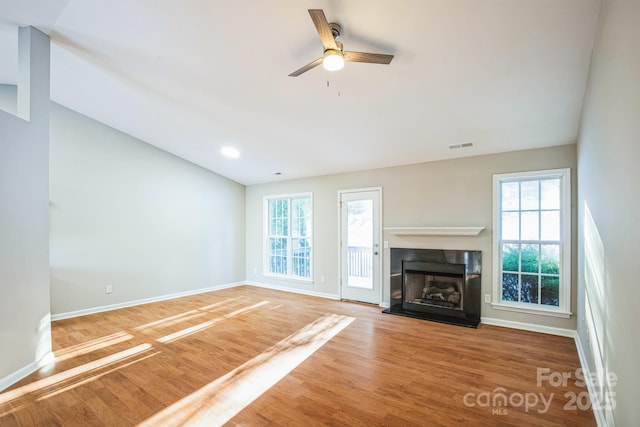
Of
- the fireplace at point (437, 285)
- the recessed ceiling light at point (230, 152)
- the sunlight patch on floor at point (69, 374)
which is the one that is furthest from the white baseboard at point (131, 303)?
the fireplace at point (437, 285)

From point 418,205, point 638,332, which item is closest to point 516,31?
point 638,332

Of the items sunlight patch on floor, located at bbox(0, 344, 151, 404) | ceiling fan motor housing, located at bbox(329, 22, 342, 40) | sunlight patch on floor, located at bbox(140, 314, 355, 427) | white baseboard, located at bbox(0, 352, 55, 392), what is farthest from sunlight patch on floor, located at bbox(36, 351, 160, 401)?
ceiling fan motor housing, located at bbox(329, 22, 342, 40)

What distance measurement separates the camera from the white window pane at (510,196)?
4336 millimetres

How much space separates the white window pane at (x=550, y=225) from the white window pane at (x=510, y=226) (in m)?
0.29

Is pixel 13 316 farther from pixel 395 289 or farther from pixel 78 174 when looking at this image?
pixel 395 289

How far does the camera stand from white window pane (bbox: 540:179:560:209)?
405cm

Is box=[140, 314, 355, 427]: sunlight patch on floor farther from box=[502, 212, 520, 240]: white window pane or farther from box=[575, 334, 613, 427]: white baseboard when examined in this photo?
box=[502, 212, 520, 240]: white window pane

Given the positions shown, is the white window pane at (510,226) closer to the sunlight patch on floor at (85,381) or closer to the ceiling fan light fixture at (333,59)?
the ceiling fan light fixture at (333,59)

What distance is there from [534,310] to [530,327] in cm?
24

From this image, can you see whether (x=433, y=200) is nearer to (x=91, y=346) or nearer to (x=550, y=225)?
(x=550, y=225)

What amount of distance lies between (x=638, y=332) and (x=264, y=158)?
17.2 ft

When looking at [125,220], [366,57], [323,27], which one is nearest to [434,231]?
[366,57]

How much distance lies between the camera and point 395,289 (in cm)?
516

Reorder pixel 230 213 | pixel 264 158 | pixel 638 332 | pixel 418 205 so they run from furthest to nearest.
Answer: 1. pixel 230 213
2. pixel 264 158
3. pixel 418 205
4. pixel 638 332
